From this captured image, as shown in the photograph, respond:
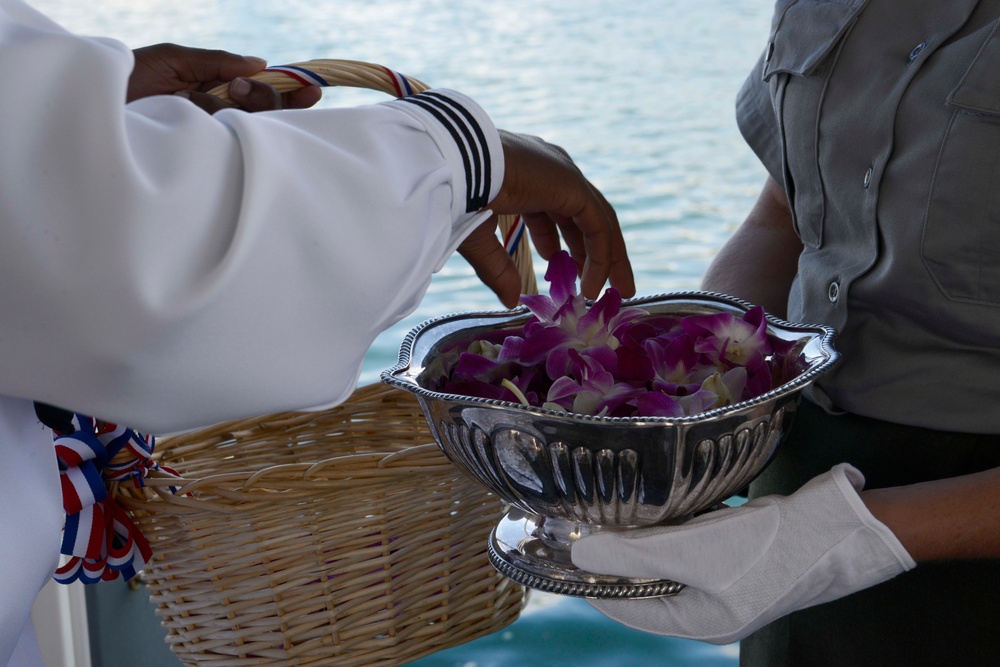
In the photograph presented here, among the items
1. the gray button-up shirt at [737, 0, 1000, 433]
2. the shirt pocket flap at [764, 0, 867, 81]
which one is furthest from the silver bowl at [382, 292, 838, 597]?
the shirt pocket flap at [764, 0, 867, 81]

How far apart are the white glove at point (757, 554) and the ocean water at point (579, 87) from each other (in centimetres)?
89

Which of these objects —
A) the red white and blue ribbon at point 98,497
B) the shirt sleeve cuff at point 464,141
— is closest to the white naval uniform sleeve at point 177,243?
the shirt sleeve cuff at point 464,141

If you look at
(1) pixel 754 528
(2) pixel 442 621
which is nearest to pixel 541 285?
(2) pixel 442 621

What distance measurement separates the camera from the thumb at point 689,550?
54 centimetres

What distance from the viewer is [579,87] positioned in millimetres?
5582

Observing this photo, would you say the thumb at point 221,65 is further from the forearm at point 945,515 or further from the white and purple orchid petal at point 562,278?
the forearm at point 945,515

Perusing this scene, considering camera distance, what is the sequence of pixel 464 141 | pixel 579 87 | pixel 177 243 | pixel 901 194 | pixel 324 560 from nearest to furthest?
pixel 177 243 < pixel 464 141 < pixel 901 194 < pixel 324 560 < pixel 579 87

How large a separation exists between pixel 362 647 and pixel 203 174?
492mm

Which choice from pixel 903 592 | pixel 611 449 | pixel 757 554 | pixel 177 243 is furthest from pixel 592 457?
pixel 903 592

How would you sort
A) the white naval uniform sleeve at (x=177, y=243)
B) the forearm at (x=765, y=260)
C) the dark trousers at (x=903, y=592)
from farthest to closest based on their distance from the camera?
the forearm at (x=765, y=260) < the dark trousers at (x=903, y=592) < the white naval uniform sleeve at (x=177, y=243)

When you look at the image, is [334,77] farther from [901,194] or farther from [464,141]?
[901,194]

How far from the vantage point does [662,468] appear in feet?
1.66

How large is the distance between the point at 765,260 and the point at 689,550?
0.43m

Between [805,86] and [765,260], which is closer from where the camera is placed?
[805,86]
